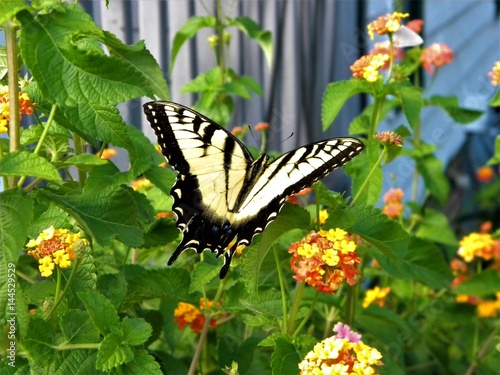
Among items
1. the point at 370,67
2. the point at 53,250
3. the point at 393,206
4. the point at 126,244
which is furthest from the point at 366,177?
the point at 53,250

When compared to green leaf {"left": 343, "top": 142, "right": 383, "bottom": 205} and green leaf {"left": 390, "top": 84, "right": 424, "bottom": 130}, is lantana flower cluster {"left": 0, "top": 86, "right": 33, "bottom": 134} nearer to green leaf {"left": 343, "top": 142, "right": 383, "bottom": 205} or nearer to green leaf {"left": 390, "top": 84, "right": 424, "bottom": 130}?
green leaf {"left": 343, "top": 142, "right": 383, "bottom": 205}

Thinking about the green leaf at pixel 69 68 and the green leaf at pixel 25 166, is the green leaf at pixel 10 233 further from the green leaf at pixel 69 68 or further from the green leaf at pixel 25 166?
the green leaf at pixel 69 68

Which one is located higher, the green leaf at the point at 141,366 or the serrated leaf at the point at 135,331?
the serrated leaf at the point at 135,331

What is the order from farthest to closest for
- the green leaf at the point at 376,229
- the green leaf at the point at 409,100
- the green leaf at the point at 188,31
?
the green leaf at the point at 188,31, the green leaf at the point at 409,100, the green leaf at the point at 376,229

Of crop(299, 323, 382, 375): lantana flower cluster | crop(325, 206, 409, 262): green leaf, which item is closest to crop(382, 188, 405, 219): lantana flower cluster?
crop(325, 206, 409, 262): green leaf

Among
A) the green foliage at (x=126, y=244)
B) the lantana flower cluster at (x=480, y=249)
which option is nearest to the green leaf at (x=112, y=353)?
the green foliage at (x=126, y=244)
